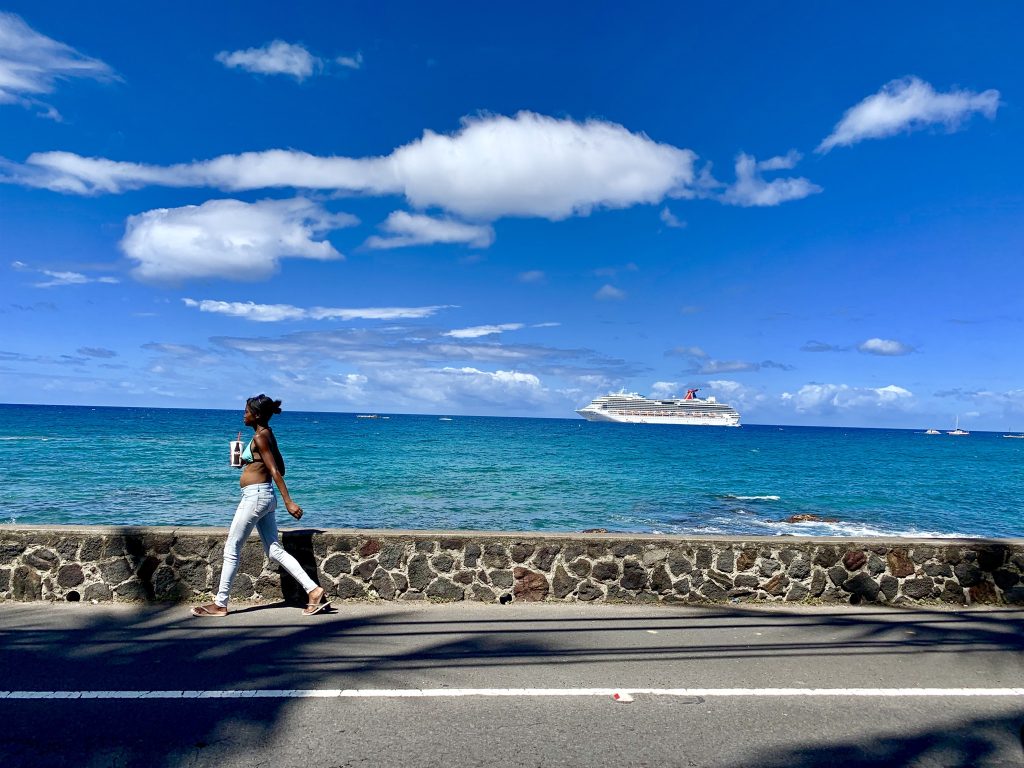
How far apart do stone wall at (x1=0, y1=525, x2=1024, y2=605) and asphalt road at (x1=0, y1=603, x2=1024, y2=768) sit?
0.24m

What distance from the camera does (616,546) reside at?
7.38 meters

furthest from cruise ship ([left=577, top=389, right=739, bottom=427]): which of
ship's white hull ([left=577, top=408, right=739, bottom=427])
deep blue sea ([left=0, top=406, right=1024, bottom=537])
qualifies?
deep blue sea ([left=0, top=406, right=1024, bottom=537])

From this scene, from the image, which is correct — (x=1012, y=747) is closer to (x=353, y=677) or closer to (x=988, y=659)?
(x=988, y=659)

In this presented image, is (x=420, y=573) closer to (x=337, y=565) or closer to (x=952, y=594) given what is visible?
(x=337, y=565)

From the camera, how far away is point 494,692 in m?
4.88

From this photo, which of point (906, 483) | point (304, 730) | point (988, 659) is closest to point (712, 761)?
point (304, 730)

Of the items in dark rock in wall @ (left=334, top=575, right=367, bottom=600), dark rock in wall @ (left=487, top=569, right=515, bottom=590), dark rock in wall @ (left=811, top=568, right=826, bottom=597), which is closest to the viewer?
dark rock in wall @ (left=334, top=575, right=367, bottom=600)

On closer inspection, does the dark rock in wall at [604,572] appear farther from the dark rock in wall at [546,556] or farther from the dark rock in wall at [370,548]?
the dark rock in wall at [370,548]

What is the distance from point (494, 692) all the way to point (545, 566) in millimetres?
2518

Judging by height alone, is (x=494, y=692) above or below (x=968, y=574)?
below

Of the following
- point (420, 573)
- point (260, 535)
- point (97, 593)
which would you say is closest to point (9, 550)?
point (97, 593)

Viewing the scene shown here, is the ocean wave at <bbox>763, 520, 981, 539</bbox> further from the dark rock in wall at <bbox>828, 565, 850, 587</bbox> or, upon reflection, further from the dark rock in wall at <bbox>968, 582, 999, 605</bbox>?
the dark rock in wall at <bbox>828, 565, 850, 587</bbox>

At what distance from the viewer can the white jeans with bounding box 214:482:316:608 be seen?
6.47m

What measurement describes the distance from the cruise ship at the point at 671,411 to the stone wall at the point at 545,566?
15800 cm
